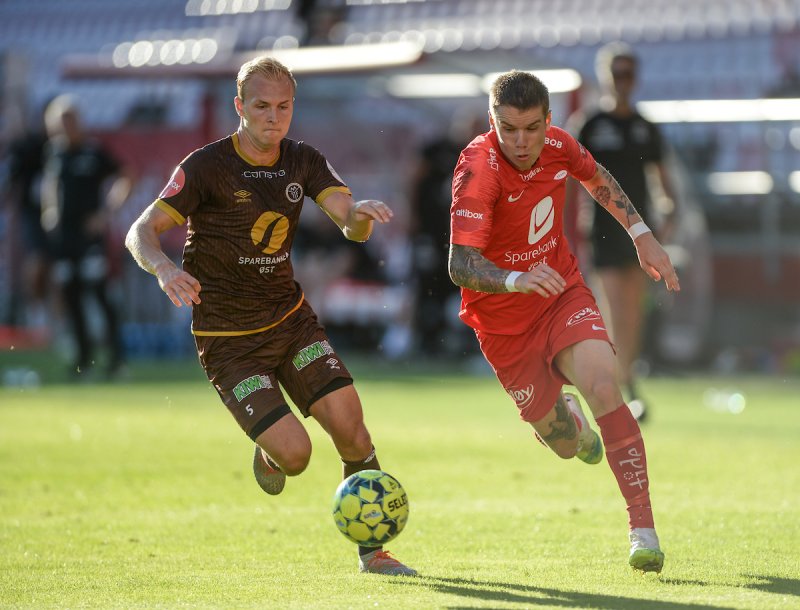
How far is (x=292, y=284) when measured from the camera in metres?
7.04

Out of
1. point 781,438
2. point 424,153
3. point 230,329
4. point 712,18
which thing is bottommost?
point 781,438

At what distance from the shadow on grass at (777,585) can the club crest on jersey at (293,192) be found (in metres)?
2.57

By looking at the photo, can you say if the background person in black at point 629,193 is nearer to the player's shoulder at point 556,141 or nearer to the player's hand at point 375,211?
the player's shoulder at point 556,141

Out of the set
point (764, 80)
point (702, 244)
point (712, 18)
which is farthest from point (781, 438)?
point (712, 18)

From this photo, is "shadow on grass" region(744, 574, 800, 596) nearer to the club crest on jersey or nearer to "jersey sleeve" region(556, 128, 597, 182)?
"jersey sleeve" region(556, 128, 597, 182)

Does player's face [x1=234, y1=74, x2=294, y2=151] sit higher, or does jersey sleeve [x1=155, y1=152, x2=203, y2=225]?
player's face [x1=234, y1=74, x2=294, y2=151]

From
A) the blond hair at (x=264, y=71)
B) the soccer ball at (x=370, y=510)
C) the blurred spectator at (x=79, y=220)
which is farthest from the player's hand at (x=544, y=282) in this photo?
the blurred spectator at (x=79, y=220)

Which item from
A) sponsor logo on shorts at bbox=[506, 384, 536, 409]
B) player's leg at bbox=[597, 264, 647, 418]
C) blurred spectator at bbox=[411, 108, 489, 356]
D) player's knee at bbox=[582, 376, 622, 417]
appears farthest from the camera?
blurred spectator at bbox=[411, 108, 489, 356]

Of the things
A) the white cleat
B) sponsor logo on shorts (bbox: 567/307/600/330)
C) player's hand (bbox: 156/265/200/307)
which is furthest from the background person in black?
player's hand (bbox: 156/265/200/307)

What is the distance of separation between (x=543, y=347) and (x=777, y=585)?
1.60 metres

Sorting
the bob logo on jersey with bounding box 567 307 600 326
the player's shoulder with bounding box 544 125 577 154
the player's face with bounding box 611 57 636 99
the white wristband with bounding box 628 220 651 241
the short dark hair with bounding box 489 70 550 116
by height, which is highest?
the player's face with bounding box 611 57 636 99

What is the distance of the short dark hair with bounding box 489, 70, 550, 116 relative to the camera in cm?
635

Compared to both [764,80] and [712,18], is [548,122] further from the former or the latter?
[712,18]

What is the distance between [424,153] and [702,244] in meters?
3.53
